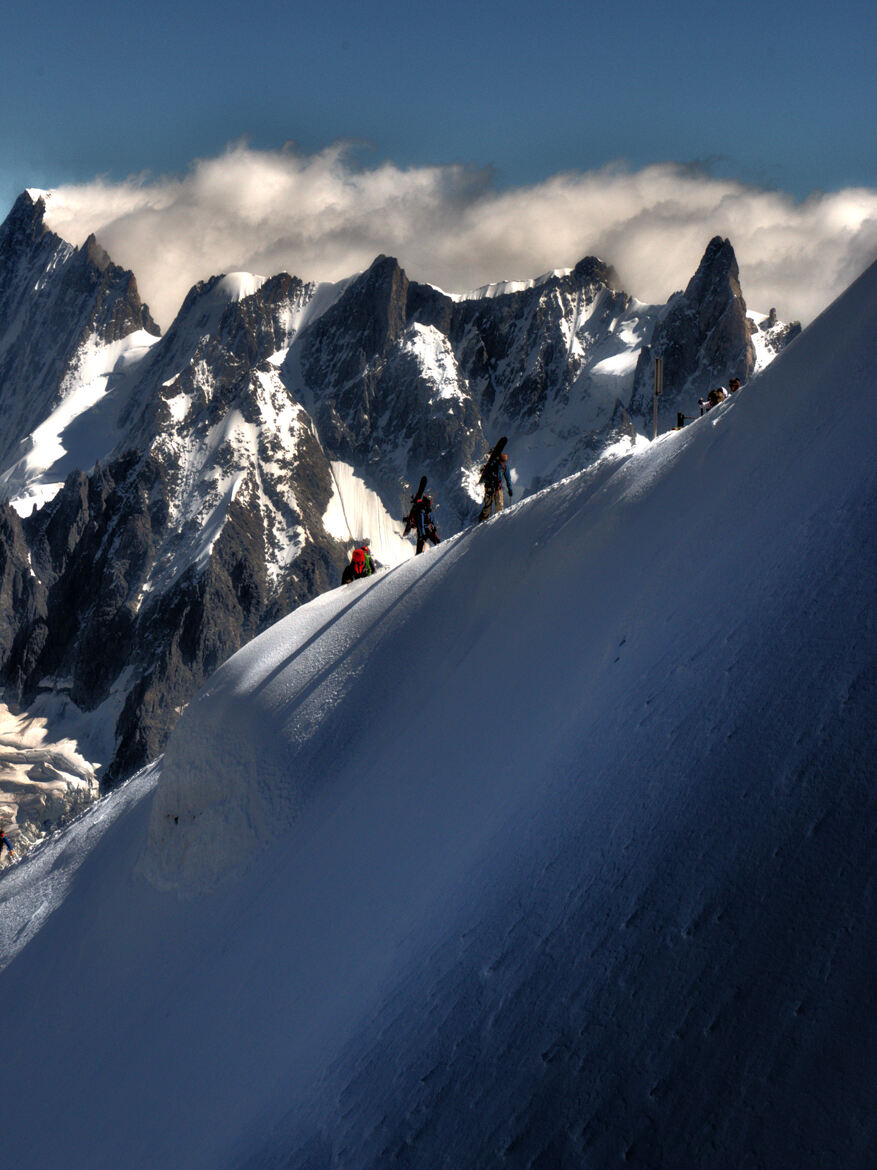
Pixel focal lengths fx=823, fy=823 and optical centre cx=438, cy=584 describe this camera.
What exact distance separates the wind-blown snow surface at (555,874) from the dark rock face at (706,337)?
607 ft

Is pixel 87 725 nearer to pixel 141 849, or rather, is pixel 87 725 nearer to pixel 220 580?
pixel 220 580

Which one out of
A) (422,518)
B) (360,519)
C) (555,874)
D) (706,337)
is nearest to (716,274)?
(706,337)

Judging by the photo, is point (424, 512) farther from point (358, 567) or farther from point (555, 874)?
point (555, 874)

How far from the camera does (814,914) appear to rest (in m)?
5.29

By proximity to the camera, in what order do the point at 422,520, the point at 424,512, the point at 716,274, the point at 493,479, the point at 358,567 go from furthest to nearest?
the point at 716,274 → the point at 358,567 → the point at 422,520 → the point at 424,512 → the point at 493,479

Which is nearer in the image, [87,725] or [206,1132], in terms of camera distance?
[206,1132]

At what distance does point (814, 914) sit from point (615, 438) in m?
182

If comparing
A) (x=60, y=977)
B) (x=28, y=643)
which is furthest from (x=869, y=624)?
(x=28, y=643)

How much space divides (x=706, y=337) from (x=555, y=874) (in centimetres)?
20447

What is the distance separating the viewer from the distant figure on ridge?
760 inches

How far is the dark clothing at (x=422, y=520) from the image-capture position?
1836 centimetres

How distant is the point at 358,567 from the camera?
19.5 metres

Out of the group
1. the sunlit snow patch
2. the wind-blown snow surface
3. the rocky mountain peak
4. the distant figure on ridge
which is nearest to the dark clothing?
the distant figure on ridge

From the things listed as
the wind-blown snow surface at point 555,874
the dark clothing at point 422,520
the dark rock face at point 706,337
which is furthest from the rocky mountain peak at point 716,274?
the wind-blown snow surface at point 555,874
